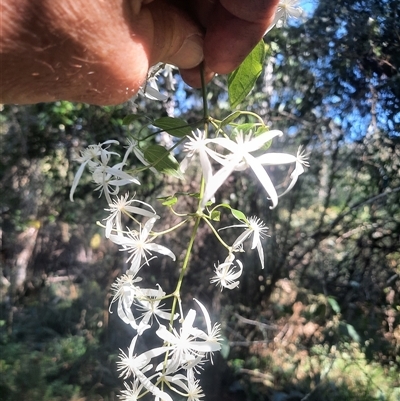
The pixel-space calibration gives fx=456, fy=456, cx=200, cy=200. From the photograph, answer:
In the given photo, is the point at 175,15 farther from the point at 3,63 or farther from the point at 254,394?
the point at 254,394

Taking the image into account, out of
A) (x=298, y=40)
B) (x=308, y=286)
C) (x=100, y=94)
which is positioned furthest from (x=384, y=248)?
(x=100, y=94)

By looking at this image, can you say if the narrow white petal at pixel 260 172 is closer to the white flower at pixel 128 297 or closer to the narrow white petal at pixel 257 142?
the narrow white petal at pixel 257 142

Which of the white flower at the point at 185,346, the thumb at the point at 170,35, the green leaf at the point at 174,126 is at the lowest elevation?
the white flower at the point at 185,346

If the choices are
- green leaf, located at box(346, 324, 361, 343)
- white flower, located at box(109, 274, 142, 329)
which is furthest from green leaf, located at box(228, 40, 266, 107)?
green leaf, located at box(346, 324, 361, 343)

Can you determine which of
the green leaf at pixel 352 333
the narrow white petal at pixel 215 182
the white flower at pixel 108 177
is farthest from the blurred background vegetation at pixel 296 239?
the narrow white petal at pixel 215 182

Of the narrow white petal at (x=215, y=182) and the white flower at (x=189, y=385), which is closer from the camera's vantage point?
the narrow white petal at (x=215, y=182)

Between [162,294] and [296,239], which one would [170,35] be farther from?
[296,239]
